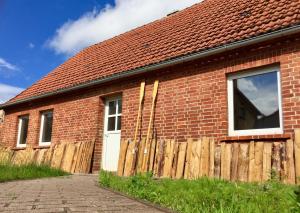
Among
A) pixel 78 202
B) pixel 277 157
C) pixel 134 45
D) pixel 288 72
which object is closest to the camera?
pixel 78 202

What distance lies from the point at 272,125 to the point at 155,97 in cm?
315

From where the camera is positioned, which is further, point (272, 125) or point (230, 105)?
point (230, 105)

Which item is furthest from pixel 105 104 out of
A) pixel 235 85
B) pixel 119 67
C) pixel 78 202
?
pixel 78 202

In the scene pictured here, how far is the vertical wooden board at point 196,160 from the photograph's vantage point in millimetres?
7392

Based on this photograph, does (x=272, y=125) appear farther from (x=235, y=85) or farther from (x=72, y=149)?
(x=72, y=149)

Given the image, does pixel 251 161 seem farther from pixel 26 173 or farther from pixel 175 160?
pixel 26 173

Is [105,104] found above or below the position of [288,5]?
below

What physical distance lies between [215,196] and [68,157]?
7.29 m

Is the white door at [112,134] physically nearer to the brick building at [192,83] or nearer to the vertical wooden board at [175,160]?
the brick building at [192,83]

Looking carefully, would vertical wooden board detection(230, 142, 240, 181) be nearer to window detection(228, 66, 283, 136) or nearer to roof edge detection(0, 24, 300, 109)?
window detection(228, 66, 283, 136)

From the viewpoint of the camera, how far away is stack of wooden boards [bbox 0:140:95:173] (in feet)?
34.2

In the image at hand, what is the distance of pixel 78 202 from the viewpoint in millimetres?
4508

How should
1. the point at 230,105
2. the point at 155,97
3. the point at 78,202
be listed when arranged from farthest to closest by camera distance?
the point at 155,97, the point at 230,105, the point at 78,202

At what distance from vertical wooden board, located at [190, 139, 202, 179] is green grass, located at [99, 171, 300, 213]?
1853mm
